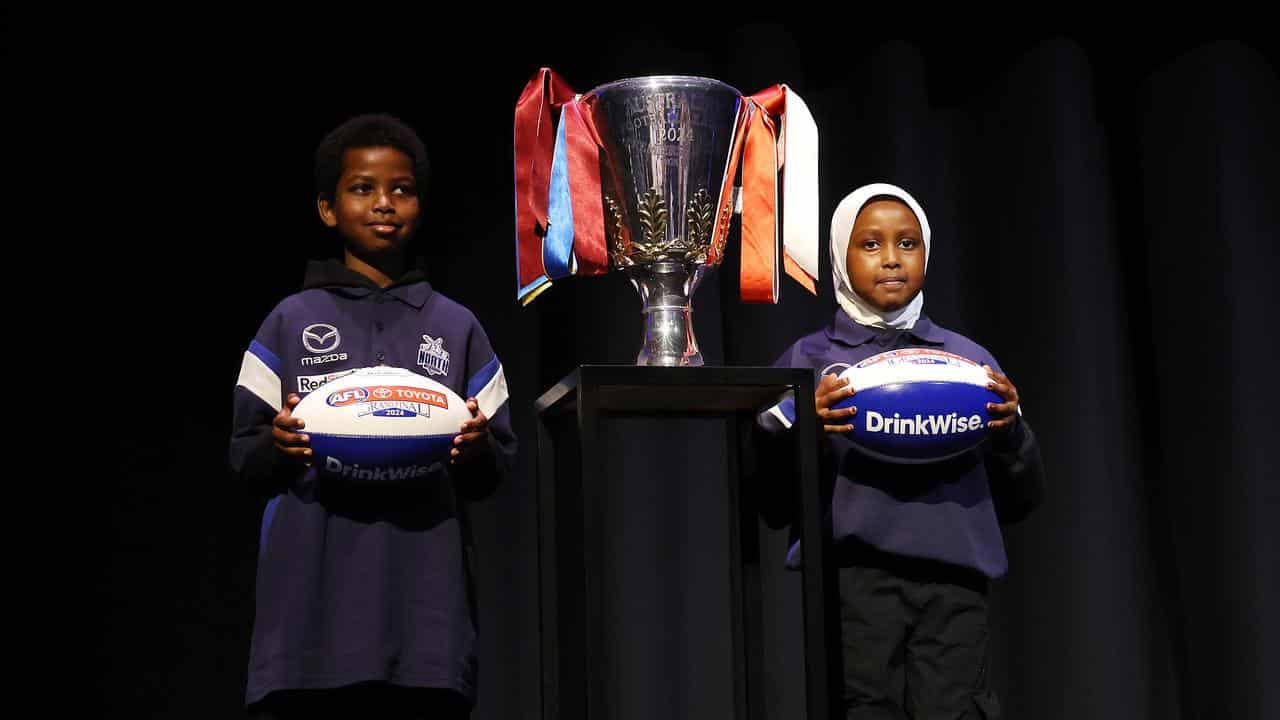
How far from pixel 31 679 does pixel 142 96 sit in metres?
1.16

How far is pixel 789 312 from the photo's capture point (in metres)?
3.08

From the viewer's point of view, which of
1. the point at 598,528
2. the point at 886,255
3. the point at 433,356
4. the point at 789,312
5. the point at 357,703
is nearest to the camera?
the point at 598,528

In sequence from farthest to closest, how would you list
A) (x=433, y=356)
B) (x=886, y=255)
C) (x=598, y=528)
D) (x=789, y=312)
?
1. (x=789, y=312)
2. (x=886, y=255)
3. (x=433, y=356)
4. (x=598, y=528)

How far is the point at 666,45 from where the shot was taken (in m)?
3.12

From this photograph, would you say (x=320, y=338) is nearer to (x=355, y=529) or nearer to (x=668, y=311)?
(x=355, y=529)

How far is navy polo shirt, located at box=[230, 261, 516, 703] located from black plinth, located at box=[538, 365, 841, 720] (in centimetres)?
12

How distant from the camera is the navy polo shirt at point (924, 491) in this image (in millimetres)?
2188

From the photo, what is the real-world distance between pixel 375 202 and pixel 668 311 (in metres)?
0.50

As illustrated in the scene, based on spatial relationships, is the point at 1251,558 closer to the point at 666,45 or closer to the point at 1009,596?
the point at 1009,596

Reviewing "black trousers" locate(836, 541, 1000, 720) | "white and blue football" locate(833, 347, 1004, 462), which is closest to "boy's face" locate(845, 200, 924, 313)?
"white and blue football" locate(833, 347, 1004, 462)

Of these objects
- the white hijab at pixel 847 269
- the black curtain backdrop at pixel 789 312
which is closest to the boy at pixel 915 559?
the white hijab at pixel 847 269

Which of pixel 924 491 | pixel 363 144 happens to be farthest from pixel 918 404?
pixel 363 144

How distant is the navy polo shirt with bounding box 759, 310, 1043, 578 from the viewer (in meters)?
2.19

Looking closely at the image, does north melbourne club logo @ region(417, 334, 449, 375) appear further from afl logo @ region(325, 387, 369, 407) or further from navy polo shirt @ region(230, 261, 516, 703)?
afl logo @ region(325, 387, 369, 407)
